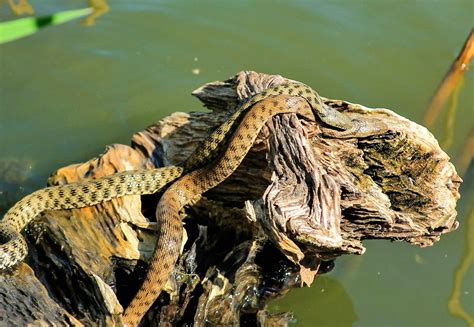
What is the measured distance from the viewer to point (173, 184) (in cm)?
731

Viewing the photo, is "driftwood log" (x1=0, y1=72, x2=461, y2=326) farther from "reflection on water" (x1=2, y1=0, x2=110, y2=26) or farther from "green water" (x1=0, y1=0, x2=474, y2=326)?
"reflection on water" (x1=2, y1=0, x2=110, y2=26)

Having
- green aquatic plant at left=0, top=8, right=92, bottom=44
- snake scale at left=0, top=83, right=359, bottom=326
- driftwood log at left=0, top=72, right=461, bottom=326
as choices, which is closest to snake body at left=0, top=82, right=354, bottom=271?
snake scale at left=0, top=83, right=359, bottom=326

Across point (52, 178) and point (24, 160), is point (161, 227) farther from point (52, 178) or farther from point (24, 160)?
point (24, 160)

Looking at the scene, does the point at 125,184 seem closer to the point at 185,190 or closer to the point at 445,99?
the point at 185,190

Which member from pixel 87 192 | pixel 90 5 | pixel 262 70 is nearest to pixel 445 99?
pixel 262 70

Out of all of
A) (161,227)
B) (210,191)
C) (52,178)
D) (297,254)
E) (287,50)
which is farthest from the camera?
(287,50)

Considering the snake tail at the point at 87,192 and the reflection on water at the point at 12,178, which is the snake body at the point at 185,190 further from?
the reflection on water at the point at 12,178

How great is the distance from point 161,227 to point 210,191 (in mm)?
838

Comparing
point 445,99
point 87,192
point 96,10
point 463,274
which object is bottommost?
point 463,274

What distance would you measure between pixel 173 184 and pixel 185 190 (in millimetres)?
174

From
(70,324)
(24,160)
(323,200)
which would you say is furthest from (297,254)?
(24,160)

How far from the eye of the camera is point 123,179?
749 cm

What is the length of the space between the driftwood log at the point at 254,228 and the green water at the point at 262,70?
3.78ft

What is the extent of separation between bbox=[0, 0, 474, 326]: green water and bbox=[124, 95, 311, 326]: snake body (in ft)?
5.75
